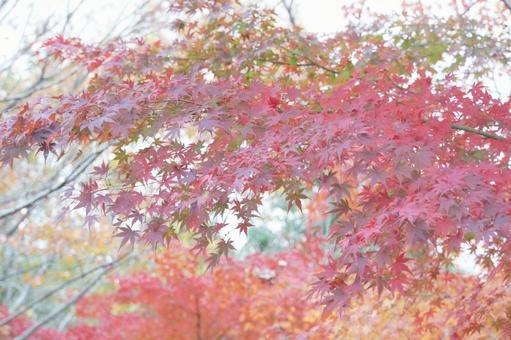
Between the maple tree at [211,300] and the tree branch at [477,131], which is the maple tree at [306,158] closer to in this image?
the tree branch at [477,131]

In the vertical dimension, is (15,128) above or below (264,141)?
above

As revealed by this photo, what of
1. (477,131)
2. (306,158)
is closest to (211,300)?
(477,131)

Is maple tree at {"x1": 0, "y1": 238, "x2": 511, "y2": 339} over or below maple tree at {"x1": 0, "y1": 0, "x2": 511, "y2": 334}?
over

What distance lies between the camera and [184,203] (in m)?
2.56

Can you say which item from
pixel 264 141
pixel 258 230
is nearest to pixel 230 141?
pixel 264 141

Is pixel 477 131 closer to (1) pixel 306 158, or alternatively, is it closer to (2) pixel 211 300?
(1) pixel 306 158

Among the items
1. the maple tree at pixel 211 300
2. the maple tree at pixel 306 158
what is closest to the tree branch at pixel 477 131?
the maple tree at pixel 306 158

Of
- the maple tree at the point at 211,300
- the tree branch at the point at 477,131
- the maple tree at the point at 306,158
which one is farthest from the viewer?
the maple tree at the point at 211,300

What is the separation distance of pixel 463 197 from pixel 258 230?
8619 mm

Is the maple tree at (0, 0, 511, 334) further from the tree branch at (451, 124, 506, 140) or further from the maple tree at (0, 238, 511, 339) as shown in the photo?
the maple tree at (0, 238, 511, 339)

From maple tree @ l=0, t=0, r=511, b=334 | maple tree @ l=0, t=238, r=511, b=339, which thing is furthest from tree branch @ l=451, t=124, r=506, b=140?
maple tree @ l=0, t=238, r=511, b=339

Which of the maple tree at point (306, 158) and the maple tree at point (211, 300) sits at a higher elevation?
the maple tree at point (211, 300)

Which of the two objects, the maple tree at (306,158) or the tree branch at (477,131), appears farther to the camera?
the tree branch at (477,131)

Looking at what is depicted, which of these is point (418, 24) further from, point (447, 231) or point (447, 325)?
point (447, 231)
